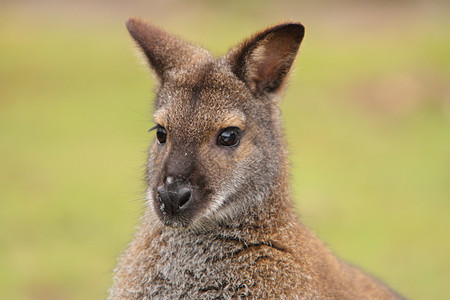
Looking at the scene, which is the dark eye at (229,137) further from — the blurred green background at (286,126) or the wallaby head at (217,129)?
the blurred green background at (286,126)

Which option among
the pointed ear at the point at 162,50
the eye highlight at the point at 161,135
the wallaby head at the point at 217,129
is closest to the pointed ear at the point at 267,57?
the wallaby head at the point at 217,129

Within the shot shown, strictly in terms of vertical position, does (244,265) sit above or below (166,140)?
below

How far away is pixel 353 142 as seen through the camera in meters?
12.4

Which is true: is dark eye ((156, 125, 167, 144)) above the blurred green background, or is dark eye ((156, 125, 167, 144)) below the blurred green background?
above

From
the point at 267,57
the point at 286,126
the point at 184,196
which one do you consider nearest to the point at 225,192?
the point at 184,196

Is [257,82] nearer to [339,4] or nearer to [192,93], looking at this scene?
[192,93]

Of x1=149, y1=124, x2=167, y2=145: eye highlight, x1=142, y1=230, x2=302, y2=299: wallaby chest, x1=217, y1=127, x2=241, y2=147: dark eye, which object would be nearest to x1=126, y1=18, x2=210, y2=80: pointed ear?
x1=149, y1=124, x2=167, y2=145: eye highlight

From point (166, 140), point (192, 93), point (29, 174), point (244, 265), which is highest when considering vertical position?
point (192, 93)

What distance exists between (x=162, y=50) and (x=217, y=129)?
83 centimetres

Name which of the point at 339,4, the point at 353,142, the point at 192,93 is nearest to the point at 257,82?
the point at 192,93

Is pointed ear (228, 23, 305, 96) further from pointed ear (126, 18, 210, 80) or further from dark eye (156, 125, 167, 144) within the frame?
dark eye (156, 125, 167, 144)

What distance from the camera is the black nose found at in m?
4.12

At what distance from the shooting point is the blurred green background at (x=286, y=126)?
880 cm

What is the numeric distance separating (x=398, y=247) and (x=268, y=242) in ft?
16.7
